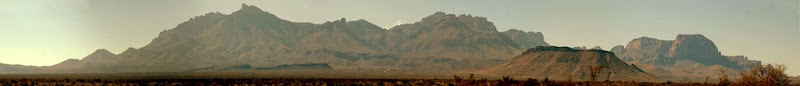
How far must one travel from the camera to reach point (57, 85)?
11344 cm

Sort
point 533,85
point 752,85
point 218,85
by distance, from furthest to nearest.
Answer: point 218,85, point 752,85, point 533,85

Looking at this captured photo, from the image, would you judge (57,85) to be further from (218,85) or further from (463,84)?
(463,84)

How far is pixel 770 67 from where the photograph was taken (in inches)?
2968

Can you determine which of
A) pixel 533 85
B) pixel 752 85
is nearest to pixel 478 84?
pixel 533 85

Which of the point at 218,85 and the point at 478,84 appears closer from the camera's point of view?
the point at 478,84

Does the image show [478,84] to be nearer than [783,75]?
Yes

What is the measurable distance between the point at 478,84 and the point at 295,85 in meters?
84.9

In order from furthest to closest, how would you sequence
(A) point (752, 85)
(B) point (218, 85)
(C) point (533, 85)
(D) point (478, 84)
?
(B) point (218, 85) < (A) point (752, 85) < (C) point (533, 85) < (D) point (478, 84)

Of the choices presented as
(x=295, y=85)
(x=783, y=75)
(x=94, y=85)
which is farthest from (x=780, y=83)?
(x=94, y=85)

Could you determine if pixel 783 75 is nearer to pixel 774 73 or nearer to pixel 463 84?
pixel 774 73

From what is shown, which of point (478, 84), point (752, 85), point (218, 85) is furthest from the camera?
point (218, 85)

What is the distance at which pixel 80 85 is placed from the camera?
11638 centimetres

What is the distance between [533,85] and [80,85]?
94.9m

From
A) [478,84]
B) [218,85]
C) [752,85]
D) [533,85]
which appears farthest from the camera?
[218,85]
